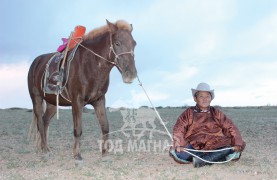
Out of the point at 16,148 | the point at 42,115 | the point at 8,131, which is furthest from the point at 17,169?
the point at 8,131

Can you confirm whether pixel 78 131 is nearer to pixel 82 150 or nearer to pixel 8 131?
pixel 82 150

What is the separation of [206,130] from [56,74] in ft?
10.3

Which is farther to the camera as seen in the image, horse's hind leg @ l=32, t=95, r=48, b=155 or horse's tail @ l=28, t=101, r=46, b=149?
horse's tail @ l=28, t=101, r=46, b=149

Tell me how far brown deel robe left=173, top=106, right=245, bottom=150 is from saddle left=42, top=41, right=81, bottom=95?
2286 mm

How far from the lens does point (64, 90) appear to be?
792 centimetres

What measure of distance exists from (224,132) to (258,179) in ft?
4.05

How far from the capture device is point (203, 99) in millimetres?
6789

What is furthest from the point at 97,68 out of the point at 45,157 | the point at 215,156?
the point at 215,156

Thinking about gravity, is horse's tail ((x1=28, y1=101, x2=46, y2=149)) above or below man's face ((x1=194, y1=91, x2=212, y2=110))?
below

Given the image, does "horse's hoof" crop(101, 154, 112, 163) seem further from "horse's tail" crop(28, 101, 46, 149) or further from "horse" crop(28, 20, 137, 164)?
"horse's tail" crop(28, 101, 46, 149)

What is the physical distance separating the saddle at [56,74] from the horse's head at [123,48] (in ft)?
3.15

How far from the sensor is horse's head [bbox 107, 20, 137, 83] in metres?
6.78

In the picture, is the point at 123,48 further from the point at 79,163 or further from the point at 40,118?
the point at 40,118

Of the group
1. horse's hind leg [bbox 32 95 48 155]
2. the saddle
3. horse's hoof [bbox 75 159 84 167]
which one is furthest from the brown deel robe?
horse's hind leg [bbox 32 95 48 155]
